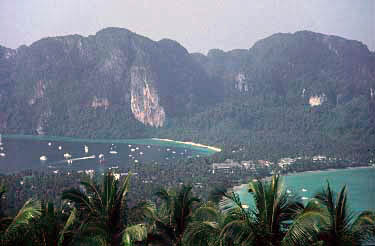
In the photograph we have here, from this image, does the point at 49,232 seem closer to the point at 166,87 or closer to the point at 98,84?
the point at 166,87

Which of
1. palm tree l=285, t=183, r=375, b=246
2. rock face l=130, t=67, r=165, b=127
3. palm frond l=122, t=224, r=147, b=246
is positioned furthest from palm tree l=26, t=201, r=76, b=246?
rock face l=130, t=67, r=165, b=127

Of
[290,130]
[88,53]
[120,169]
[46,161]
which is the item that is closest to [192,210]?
[120,169]

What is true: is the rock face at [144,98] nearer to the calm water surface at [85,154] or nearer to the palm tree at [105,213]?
the calm water surface at [85,154]

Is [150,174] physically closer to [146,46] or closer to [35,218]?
[35,218]

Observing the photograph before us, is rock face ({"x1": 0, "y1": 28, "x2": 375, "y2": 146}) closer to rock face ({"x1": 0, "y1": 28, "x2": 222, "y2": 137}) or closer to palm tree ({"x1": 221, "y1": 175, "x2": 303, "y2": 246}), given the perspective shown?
rock face ({"x1": 0, "y1": 28, "x2": 222, "y2": 137})

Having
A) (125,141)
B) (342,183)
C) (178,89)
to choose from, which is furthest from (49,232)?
(178,89)

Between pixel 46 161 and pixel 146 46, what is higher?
pixel 146 46
